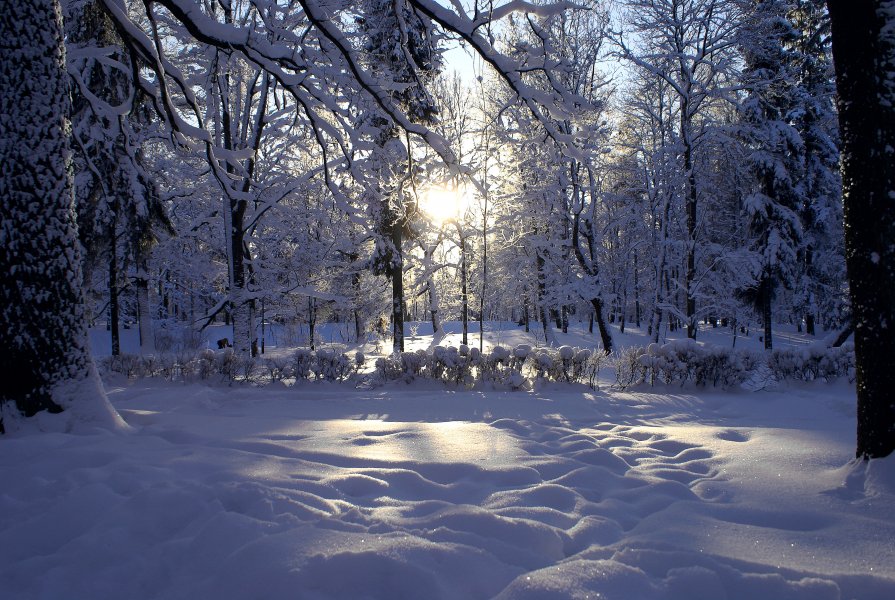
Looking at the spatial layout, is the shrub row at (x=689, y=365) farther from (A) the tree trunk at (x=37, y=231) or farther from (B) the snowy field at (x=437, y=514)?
(A) the tree trunk at (x=37, y=231)

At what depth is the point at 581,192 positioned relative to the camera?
1462 centimetres

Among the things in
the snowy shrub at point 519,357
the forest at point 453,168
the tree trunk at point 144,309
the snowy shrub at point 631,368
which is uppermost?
the forest at point 453,168

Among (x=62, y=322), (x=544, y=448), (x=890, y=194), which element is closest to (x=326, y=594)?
(x=544, y=448)

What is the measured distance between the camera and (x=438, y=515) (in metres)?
2.40

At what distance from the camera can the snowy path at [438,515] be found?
1866mm

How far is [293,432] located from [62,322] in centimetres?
202

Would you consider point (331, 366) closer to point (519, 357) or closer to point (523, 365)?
Result: point (519, 357)

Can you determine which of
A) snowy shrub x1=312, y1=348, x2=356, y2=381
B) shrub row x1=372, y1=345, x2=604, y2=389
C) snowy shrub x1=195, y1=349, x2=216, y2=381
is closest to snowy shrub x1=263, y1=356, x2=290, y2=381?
snowy shrub x1=312, y1=348, x2=356, y2=381

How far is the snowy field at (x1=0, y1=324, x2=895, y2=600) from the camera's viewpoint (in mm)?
1864

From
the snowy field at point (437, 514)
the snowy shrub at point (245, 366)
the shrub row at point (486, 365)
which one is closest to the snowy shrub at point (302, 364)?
the snowy shrub at point (245, 366)

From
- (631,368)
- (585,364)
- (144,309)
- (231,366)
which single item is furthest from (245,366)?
(144,309)

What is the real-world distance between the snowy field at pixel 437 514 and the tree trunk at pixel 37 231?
11.9 inches

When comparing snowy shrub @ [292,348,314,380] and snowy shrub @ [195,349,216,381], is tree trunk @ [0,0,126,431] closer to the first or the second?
snowy shrub @ [292,348,314,380]

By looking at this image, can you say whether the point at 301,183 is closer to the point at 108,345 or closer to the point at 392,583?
the point at 392,583
